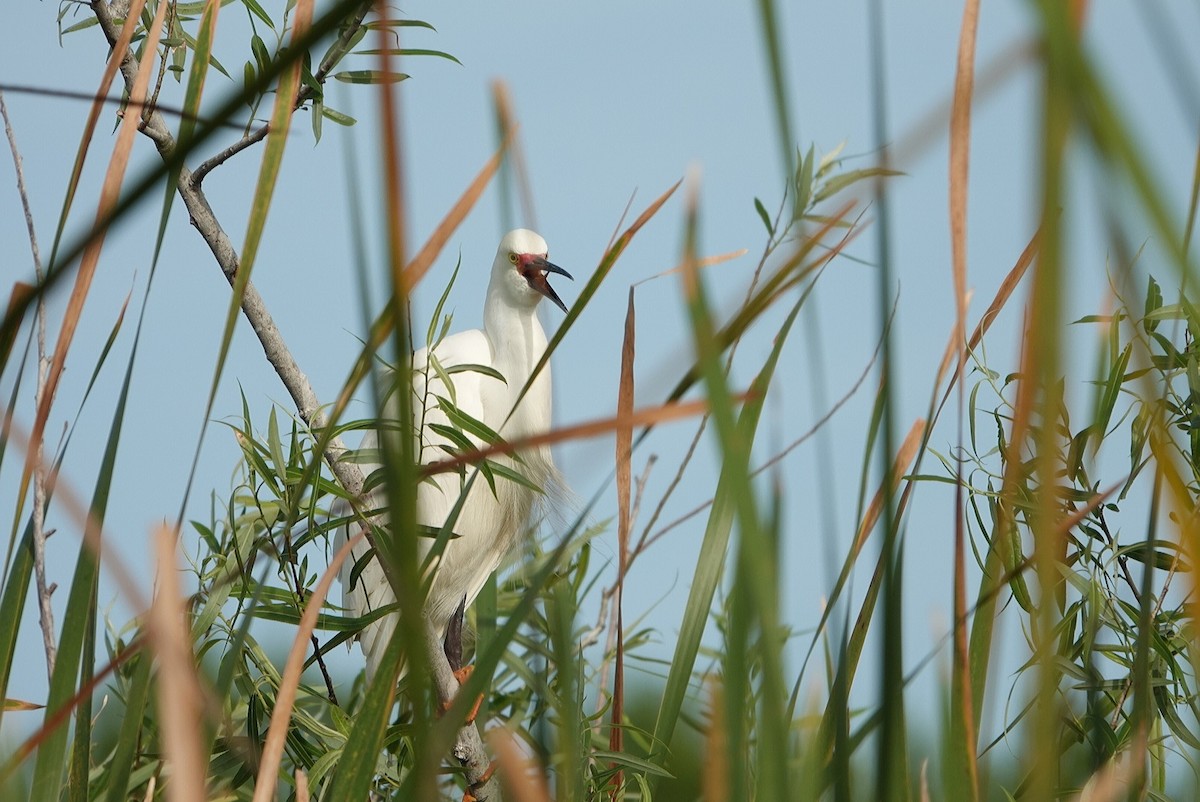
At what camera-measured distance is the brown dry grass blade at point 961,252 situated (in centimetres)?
59

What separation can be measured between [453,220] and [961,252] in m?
0.33

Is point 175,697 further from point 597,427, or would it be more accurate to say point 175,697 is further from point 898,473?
point 898,473

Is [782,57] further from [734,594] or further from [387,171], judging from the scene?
[734,594]

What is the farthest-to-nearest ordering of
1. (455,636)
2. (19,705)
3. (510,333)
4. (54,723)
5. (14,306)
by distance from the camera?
(510,333) → (455,636) → (19,705) → (54,723) → (14,306)

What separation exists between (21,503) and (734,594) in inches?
20.7

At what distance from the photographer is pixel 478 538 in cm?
312

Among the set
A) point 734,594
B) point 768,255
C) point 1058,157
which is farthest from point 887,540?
point 768,255

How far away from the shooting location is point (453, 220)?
746 millimetres

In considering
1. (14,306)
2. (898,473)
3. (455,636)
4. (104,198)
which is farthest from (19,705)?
(455,636)

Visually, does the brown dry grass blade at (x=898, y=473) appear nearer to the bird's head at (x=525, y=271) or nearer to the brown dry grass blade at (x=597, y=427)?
the brown dry grass blade at (x=597, y=427)

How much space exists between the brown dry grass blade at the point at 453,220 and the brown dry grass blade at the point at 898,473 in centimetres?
33

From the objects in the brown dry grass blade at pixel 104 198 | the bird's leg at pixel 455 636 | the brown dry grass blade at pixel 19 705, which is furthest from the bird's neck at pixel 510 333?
the brown dry grass blade at pixel 104 198

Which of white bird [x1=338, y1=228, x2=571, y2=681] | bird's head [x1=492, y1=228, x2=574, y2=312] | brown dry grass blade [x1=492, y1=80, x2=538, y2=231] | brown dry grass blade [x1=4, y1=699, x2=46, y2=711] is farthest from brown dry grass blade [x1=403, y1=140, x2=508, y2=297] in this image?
bird's head [x1=492, y1=228, x2=574, y2=312]

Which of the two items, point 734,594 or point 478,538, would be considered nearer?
point 734,594
